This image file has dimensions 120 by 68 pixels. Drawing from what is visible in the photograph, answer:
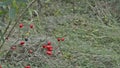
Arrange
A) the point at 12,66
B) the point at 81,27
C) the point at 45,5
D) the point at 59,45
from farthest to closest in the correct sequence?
1. the point at 45,5
2. the point at 81,27
3. the point at 59,45
4. the point at 12,66

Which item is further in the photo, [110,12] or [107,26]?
[110,12]

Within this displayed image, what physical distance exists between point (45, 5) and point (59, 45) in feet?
5.89

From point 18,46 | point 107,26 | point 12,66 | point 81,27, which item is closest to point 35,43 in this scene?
point 18,46

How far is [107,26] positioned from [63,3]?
1.06 m

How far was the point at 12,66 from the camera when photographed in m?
3.42

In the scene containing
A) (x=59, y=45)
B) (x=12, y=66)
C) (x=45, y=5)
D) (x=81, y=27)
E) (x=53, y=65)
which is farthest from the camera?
(x=45, y=5)

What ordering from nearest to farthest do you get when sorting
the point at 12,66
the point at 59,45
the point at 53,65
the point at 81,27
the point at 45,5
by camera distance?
the point at 12,66 < the point at 53,65 < the point at 59,45 < the point at 81,27 < the point at 45,5

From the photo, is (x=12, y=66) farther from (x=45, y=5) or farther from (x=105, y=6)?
(x=105, y=6)

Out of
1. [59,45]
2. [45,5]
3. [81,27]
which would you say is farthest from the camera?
[45,5]

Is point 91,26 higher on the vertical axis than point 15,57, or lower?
lower

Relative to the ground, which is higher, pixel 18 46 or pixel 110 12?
pixel 18 46

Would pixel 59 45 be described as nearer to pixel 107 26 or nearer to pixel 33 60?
pixel 33 60

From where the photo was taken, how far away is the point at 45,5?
5.89 m

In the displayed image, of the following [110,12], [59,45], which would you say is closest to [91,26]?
[110,12]
